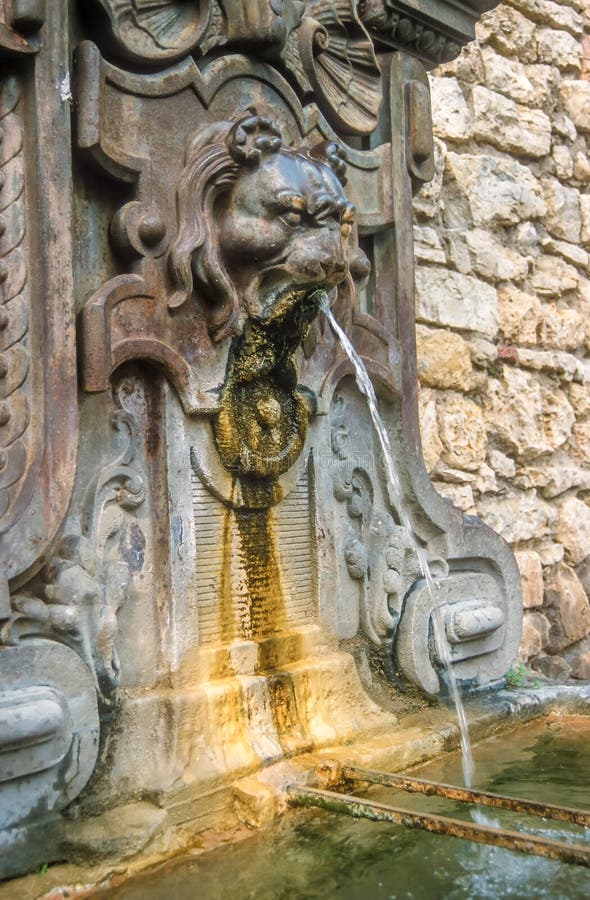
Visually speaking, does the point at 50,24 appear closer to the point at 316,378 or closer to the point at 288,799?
the point at 316,378

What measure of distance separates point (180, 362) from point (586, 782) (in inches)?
51.5

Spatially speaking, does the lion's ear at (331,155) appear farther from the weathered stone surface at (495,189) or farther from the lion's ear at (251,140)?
the weathered stone surface at (495,189)

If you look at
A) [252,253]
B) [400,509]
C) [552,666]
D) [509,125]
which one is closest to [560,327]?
[509,125]

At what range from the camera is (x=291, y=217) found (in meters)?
2.29

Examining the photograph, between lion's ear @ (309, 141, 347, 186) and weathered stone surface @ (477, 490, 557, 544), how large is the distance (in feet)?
6.28

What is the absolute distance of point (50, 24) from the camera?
1994 millimetres

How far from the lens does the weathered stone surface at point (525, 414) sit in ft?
13.8

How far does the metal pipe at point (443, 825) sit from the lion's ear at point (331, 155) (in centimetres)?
141

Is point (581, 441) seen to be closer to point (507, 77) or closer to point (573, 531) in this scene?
point (573, 531)

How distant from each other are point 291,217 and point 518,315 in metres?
2.23

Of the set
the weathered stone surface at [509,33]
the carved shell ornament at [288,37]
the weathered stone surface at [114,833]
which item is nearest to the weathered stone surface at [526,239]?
the weathered stone surface at [509,33]

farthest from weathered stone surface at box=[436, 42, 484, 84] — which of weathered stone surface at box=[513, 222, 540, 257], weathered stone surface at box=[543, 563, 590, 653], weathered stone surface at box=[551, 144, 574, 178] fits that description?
weathered stone surface at box=[543, 563, 590, 653]

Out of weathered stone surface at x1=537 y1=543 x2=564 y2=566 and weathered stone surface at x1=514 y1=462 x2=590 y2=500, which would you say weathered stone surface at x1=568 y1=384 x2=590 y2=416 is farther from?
weathered stone surface at x1=537 y1=543 x2=564 y2=566

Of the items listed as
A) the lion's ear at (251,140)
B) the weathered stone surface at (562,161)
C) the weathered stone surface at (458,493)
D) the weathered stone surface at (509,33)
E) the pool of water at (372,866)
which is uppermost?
the weathered stone surface at (509,33)
